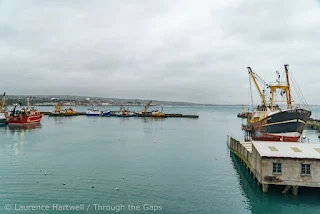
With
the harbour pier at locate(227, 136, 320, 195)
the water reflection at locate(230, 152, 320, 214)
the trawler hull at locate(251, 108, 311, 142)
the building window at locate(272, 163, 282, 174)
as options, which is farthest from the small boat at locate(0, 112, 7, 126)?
the building window at locate(272, 163, 282, 174)

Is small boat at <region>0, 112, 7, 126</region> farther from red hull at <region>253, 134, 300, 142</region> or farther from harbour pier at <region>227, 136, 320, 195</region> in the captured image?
harbour pier at <region>227, 136, 320, 195</region>

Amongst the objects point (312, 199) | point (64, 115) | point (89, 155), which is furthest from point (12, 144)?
point (64, 115)

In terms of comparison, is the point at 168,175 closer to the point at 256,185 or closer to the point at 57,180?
the point at 256,185

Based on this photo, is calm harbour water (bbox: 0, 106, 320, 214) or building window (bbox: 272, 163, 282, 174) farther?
building window (bbox: 272, 163, 282, 174)

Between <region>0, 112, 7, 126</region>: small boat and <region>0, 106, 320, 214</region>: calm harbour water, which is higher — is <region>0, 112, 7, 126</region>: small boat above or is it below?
above

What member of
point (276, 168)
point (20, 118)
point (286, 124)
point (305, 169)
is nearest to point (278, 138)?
point (286, 124)

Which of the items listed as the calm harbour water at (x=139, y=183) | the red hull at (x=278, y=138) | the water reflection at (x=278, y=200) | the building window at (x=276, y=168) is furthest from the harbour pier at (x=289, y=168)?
the red hull at (x=278, y=138)

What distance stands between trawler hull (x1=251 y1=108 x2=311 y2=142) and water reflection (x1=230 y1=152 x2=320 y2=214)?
67.0ft

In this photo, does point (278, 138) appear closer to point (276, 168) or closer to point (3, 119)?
point (276, 168)

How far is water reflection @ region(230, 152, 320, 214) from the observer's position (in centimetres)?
Result: 2259

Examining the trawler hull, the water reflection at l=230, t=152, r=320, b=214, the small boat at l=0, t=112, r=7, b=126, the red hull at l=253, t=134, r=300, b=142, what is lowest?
the water reflection at l=230, t=152, r=320, b=214

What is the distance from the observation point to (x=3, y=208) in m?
21.9

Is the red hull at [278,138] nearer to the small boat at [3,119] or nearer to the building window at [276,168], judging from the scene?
the building window at [276,168]

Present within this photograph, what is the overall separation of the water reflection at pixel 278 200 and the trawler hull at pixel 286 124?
2042 centimetres
